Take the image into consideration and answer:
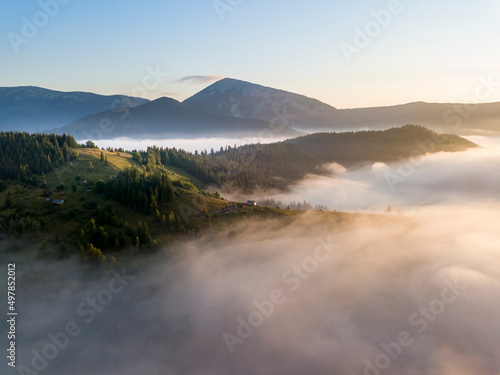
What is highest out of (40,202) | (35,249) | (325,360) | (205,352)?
(40,202)

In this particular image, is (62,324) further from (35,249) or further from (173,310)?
(173,310)

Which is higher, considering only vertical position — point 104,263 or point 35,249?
point 35,249

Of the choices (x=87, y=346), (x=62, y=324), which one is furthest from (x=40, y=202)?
(x=87, y=346)

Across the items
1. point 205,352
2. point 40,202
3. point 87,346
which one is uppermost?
point 40,202

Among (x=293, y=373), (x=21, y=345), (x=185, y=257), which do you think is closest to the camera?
(x=21, y=345)

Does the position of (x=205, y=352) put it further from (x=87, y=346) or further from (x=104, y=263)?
(x=104, y=263)

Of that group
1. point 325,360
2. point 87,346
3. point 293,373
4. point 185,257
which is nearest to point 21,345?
point 87,346

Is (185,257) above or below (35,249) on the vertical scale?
below

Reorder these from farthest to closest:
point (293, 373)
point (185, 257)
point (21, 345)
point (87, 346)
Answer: point (185, 257) → point (293, 373) → point (87, 346) → point (21, 345)

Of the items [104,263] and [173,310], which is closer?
[104,263]
